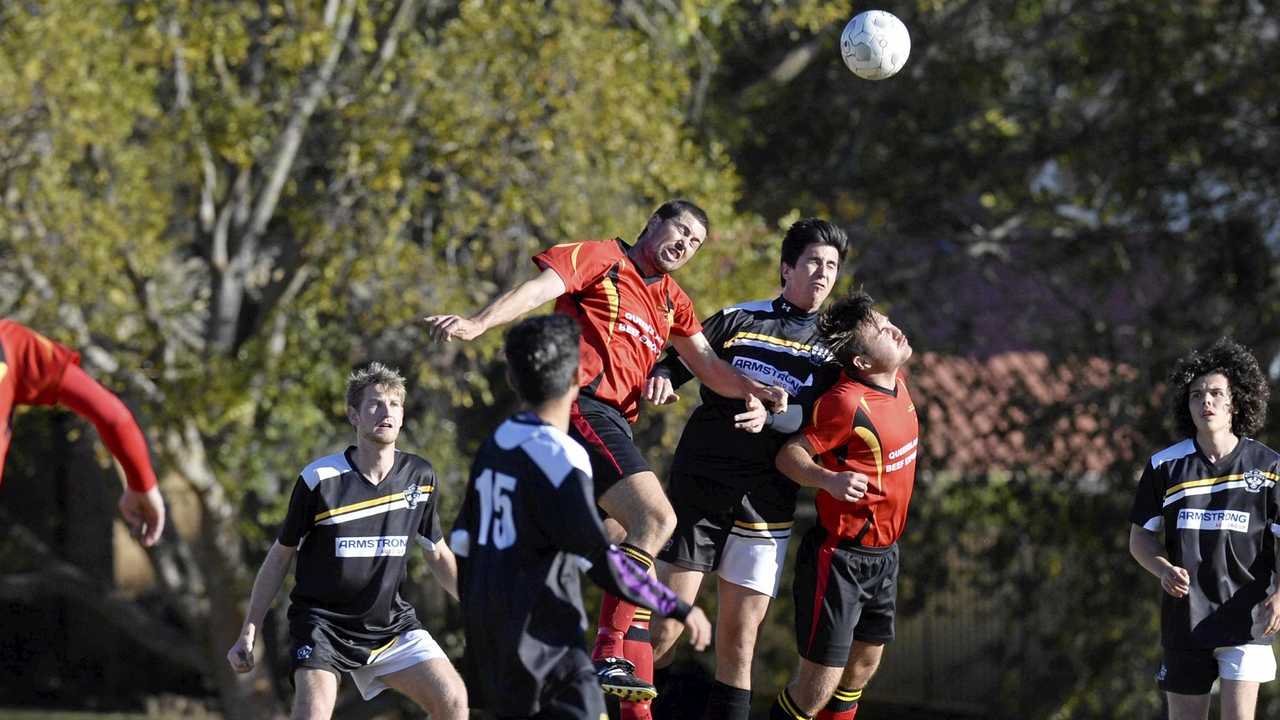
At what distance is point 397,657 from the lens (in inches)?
267

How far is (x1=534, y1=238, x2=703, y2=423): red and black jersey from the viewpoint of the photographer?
6.48 meters

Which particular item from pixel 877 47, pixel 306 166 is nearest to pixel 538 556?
pixel 877 47

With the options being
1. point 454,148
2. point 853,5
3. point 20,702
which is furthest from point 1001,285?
point 20,702

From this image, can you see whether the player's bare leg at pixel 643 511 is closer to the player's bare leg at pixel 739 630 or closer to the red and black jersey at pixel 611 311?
the red and black jersey at pixel 611 311

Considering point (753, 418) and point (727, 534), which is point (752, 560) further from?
point (753, 418)

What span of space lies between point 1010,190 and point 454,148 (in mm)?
6436

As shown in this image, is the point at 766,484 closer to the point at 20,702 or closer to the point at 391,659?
the point at 391,659

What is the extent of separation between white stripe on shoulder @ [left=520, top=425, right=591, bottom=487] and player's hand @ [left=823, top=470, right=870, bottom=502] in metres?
1.77

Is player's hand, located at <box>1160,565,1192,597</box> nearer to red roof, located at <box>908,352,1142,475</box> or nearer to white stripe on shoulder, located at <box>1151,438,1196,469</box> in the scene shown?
white stripe on shoulder, located at <box>1151,438,1196,469</box>

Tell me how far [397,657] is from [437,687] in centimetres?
22

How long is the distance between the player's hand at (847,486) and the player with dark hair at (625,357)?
386mm

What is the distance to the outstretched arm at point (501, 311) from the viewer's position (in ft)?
18.2

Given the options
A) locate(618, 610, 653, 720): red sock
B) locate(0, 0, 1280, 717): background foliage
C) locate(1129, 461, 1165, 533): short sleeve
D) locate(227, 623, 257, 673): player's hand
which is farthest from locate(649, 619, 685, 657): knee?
locate(0, 0, 1280, 717): background foliage

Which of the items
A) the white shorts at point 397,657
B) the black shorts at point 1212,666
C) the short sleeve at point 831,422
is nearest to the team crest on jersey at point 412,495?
the white shorts at point 397,657
